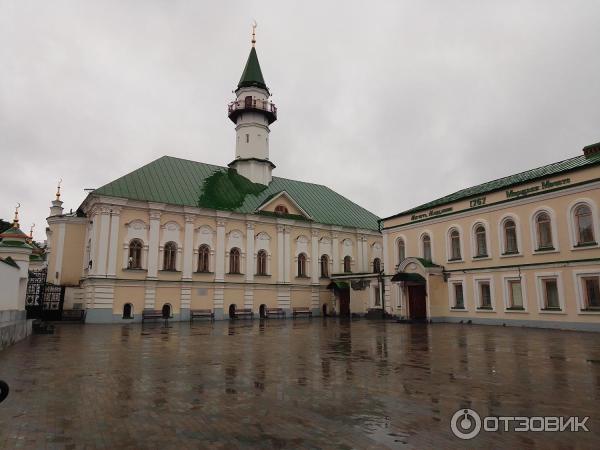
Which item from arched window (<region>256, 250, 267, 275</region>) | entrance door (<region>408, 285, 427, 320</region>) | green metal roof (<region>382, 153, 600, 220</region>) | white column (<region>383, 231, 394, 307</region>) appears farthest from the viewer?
arched window (<region>256, 250, 267, 275</region>)

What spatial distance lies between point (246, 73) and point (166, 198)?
17721 millimetres

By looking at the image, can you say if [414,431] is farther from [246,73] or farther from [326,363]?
[246,73]

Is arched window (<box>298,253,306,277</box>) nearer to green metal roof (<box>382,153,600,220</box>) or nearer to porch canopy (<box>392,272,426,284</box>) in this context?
green metal roof (<box>382,153,600,220</box>)

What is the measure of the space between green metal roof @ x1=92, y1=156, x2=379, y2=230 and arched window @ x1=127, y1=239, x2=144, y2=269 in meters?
3.25

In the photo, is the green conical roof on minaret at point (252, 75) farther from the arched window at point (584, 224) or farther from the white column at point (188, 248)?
the arched window at point (584, 224)

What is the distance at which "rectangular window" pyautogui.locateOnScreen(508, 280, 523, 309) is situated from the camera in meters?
23.3

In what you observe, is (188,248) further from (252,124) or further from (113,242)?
(252,124)

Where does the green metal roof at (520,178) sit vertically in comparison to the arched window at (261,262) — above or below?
above

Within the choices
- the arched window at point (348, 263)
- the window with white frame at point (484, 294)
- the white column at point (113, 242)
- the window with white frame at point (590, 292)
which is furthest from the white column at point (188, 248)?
the window with white frame at point (590, 292)

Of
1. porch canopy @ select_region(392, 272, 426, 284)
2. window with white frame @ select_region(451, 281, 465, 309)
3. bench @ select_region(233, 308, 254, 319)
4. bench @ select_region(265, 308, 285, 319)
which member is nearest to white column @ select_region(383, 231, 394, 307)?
porch canopy @ select_region(392, 272, 426, 284)

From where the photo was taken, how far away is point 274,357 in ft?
38.8

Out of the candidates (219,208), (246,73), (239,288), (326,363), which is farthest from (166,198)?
Answer: (326,363)

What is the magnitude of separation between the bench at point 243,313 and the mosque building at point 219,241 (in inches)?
10.5

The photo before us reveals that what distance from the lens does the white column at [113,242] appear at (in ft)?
93.3
